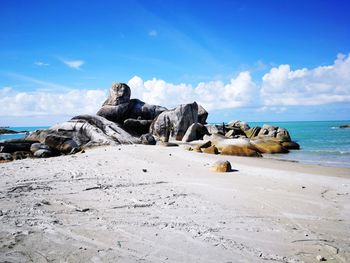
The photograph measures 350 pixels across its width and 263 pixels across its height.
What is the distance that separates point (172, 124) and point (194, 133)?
111 inches

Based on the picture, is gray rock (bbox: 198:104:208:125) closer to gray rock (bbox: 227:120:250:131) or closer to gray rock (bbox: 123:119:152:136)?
gray rock (bbox: 227:120:250:131)

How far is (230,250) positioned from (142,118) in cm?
2839

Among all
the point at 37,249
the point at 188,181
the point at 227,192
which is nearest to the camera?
the point at 37,249

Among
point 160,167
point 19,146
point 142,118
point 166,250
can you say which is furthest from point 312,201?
point 142,118

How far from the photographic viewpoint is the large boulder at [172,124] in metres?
29.0

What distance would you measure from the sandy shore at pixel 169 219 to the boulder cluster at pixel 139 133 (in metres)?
9.07

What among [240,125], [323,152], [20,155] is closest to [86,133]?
[20,155]

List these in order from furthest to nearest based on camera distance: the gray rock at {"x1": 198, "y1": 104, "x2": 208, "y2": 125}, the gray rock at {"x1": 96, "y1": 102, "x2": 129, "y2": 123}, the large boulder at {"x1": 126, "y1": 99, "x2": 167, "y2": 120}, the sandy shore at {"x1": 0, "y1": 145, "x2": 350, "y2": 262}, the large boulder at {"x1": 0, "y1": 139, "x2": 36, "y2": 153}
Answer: the gray rock at {"x1": 198, "y1": 104, "x2": 208, "y2": 125}, the large boulder at {"x1": 126, "y1": 99, "x2": 167, "y2": 120}, the gray rock at {"x1": 96, "y1": 102, "x2": 129, "y2": 123}, the large boulder at {"x1": 0, "y1": 139, "x2": 36, "y2": 153}, the sandy shore at {"x1": 0, "y1": 145, "x2": 350, "y2": 262}

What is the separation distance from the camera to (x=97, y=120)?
69.8 feet

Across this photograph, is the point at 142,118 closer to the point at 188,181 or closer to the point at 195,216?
the point at 188,181

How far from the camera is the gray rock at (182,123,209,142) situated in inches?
1074

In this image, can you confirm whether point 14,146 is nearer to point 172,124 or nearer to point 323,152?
point 172,124

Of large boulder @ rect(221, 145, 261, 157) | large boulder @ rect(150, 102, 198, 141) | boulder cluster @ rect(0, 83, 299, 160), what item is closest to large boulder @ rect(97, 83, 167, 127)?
boulder cluster @ rect(0, 83, 299, 160)

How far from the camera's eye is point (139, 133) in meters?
29.8
